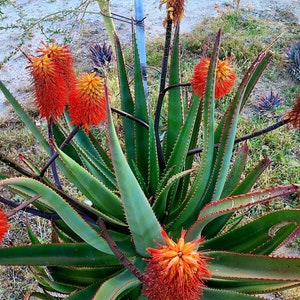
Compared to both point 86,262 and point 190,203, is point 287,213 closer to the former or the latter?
point 190,203

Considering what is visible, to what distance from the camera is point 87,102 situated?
3.31 ft

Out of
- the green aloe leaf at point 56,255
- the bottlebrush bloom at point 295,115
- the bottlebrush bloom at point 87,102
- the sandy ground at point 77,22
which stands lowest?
the green aloe leaf at point 56,255

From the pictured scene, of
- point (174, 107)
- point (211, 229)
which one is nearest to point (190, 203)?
point (211, 229)

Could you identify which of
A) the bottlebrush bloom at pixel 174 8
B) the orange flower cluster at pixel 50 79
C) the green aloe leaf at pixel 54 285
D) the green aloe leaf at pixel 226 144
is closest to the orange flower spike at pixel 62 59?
the orange flower cluster at pixel 50 79

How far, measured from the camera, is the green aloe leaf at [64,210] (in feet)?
2.71

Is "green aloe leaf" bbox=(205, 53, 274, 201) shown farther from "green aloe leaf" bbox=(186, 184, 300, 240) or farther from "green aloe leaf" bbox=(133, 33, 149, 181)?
"green aloe leaf" bbox=(133, 33, 149, 181)

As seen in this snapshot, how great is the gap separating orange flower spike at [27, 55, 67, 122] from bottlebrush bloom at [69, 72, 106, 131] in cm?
3

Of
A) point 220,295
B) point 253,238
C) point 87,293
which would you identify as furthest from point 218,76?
point 87,293

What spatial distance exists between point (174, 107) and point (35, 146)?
172 cm

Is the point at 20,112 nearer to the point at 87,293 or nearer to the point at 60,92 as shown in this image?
the point at 60,92

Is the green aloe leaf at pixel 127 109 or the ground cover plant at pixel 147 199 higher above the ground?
the green aloe leaf at pixel 127 109

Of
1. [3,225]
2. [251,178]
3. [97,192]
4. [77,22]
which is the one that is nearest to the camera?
[3,225]

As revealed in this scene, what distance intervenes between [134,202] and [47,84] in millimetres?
336

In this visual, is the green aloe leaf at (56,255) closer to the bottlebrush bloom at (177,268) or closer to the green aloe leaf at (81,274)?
the green aloe leaf at (81,274)
